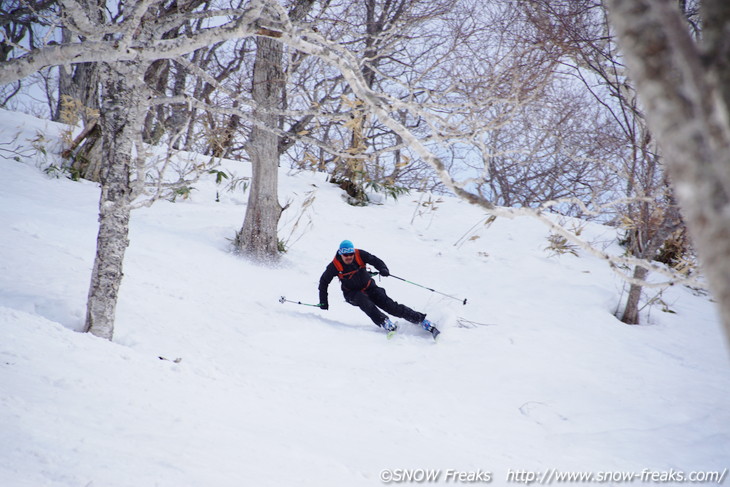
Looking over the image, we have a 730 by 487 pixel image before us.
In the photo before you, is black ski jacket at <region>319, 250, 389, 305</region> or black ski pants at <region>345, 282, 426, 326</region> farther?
black ski jacket at <region>319, 250, 389, 305</region>

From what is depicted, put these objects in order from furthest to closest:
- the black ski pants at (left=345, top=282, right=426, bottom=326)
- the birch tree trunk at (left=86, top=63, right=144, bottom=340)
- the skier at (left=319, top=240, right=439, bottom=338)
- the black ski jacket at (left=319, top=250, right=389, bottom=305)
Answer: the black ski jacket at (left=319, top=250, right=389, bottom=305) → the skier at (left=319, top=240, right=439, bottom=338) → the black ski pants at (left=345, top=282, right=426, bottom=326) → the birch tree trunk at (left=86, top=63, right=144, bottom=340)

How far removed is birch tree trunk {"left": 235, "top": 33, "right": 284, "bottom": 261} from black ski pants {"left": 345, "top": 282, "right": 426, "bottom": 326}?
213 cm

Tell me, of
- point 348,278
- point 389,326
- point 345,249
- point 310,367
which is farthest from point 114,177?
point 389,326

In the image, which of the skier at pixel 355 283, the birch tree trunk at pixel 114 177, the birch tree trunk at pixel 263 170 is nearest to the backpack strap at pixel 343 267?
the skier at pixel 355 283

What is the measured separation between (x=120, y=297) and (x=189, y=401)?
2.30 m

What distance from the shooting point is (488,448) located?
3645 mm

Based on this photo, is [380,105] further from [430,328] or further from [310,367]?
[430,328]

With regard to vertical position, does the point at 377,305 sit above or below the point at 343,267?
below

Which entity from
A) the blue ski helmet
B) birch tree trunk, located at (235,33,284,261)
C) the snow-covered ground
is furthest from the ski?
birch tree trunk, located at (235,33,284,261)

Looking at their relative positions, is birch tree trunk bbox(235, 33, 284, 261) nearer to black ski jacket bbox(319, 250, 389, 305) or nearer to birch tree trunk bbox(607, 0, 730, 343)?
black ski jacket bbox(319, 250, 389, 305)

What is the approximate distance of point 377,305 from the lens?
21.3 ft

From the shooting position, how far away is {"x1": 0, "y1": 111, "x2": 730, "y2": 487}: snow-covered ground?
8.96 ft

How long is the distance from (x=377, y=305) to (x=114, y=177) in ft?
12.4

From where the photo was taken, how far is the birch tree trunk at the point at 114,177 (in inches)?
144
